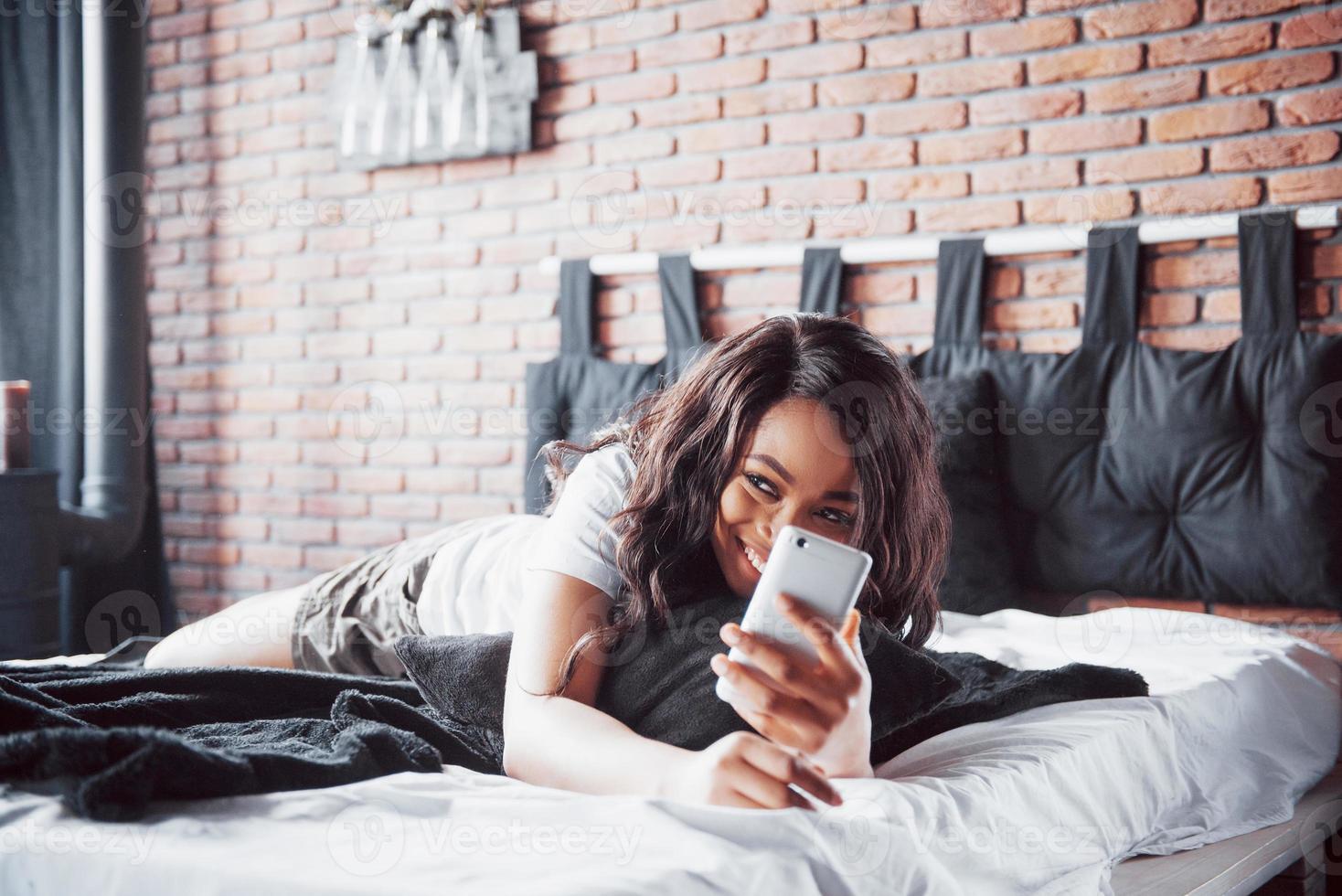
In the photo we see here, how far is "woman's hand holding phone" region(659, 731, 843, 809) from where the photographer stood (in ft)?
2.91

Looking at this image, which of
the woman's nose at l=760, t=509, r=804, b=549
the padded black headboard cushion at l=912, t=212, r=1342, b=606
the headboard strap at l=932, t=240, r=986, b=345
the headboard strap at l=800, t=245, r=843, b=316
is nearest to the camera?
the woman's nose at l=760, t=509, r=804, b=549

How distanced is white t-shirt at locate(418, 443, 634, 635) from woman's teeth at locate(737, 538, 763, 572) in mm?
131

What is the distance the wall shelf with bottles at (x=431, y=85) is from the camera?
2.79 metres

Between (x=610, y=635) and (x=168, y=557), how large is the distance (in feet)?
8.57

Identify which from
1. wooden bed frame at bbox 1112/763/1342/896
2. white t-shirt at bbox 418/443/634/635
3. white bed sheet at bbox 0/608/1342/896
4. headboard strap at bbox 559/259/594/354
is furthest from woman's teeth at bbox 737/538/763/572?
headboard strap at bbox 559/259/594/354

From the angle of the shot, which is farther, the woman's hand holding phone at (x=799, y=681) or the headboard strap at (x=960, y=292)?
the headboard strap at (x=960, y=292)

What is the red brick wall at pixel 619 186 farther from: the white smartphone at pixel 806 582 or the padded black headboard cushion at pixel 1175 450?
the white smartphone at pixel 806 582

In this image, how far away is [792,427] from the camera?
1129mm

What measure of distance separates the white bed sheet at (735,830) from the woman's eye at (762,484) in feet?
0.93

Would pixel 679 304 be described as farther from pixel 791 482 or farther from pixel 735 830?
pixel 735 830

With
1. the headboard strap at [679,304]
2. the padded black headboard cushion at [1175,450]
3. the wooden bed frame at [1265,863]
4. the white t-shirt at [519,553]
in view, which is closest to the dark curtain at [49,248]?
the headboard strap at [679,304]

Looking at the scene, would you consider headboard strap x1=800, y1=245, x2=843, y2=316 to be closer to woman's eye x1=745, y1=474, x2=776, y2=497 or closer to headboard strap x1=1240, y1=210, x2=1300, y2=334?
headboard strap x1=1240, y1=210, x2=1300, y2=334

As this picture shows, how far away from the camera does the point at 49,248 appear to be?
303 cm

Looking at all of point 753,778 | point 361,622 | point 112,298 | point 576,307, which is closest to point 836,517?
point 753,778
